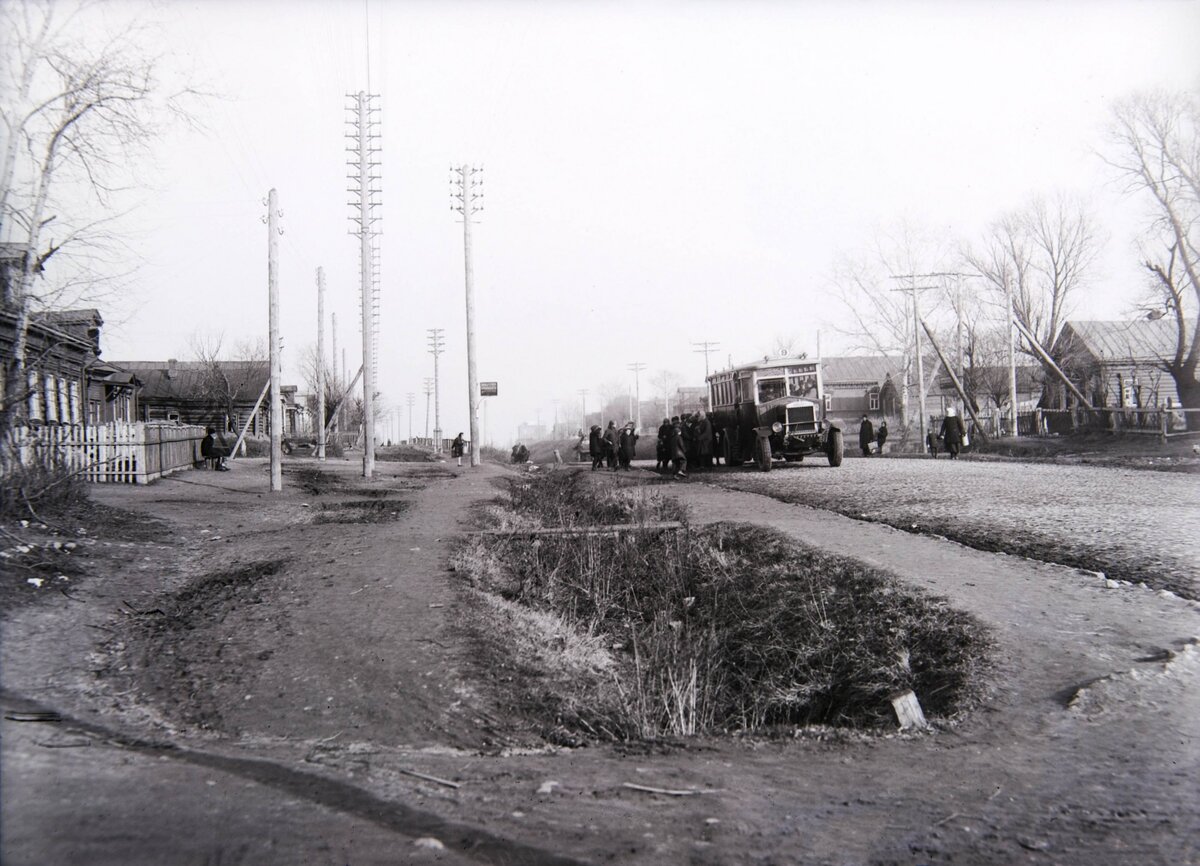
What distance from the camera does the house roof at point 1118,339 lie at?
115ft

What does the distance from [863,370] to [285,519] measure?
70991 millimetres

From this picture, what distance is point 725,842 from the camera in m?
2.90

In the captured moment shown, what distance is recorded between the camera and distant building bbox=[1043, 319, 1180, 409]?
112 ft

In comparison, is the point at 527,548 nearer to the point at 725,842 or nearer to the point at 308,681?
the point at 308,681

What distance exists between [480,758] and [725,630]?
3.64 m

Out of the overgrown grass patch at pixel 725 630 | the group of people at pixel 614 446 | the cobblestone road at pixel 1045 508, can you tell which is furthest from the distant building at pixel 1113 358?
the overgrown grass patch at pixel 725 630

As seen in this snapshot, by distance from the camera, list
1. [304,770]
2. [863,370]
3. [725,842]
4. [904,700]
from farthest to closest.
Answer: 1. [863,370]
2. [904,700]
3. [304,770]
4. [725,842]

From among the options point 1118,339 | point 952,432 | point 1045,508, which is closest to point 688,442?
point 952,432

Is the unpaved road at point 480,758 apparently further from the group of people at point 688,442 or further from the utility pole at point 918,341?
the utility pole at point 918,341

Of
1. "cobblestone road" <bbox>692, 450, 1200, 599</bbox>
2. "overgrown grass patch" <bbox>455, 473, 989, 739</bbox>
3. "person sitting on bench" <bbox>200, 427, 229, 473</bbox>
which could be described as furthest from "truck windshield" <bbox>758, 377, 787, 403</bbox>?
"person sitting on bench" <bbox>200, 427, 229, 473</bbox>

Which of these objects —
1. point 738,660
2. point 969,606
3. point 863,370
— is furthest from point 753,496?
point 863,370

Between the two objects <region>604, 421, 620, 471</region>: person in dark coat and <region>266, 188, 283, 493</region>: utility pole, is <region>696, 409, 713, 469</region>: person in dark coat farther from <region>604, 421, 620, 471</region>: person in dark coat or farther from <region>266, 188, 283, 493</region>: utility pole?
<region>266, 188, 283, 493</region>: utility pole

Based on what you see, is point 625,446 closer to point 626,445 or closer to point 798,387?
point 626,445

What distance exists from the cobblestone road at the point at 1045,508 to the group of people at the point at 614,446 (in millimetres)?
8686
